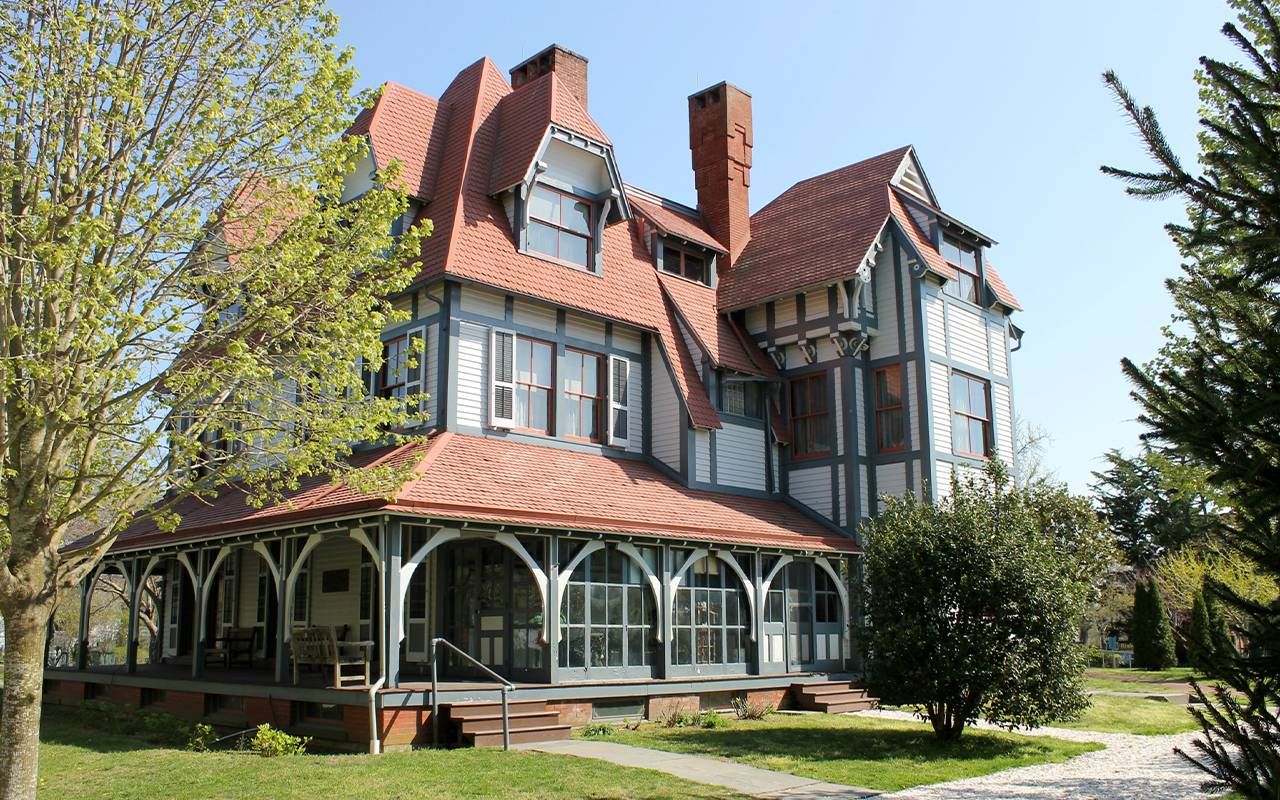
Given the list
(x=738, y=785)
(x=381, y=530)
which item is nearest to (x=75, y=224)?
(x=381, y=530)

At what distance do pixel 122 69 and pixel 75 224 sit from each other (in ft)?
6.52

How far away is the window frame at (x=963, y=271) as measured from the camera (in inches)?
1015

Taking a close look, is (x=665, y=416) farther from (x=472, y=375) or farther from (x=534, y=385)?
(x=472, y=375)

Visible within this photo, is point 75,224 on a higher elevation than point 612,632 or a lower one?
higher

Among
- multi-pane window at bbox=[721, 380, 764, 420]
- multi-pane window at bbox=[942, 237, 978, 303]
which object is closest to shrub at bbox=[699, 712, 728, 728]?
multi-pane window at bbox=[721, 380, 764, 420]

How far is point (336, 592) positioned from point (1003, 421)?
16.1 m

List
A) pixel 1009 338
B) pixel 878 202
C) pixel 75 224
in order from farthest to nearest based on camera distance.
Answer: pixel 1009 338 → pixel 878 202 → pixel 75 224

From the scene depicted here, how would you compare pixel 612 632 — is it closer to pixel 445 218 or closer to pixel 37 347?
pixel 445 218

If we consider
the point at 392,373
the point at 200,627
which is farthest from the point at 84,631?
the point at 392,373

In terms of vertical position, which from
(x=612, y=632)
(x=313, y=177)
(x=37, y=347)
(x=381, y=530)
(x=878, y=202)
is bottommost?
(x=612, y=632)

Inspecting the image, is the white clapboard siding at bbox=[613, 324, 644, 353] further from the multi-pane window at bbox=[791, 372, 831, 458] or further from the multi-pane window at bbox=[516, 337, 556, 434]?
the multi-pane window at bbox=[791, 372, 831, 458]

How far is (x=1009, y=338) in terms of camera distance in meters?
27.8

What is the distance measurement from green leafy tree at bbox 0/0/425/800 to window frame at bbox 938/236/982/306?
1639 centimetres

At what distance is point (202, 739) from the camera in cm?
1588
